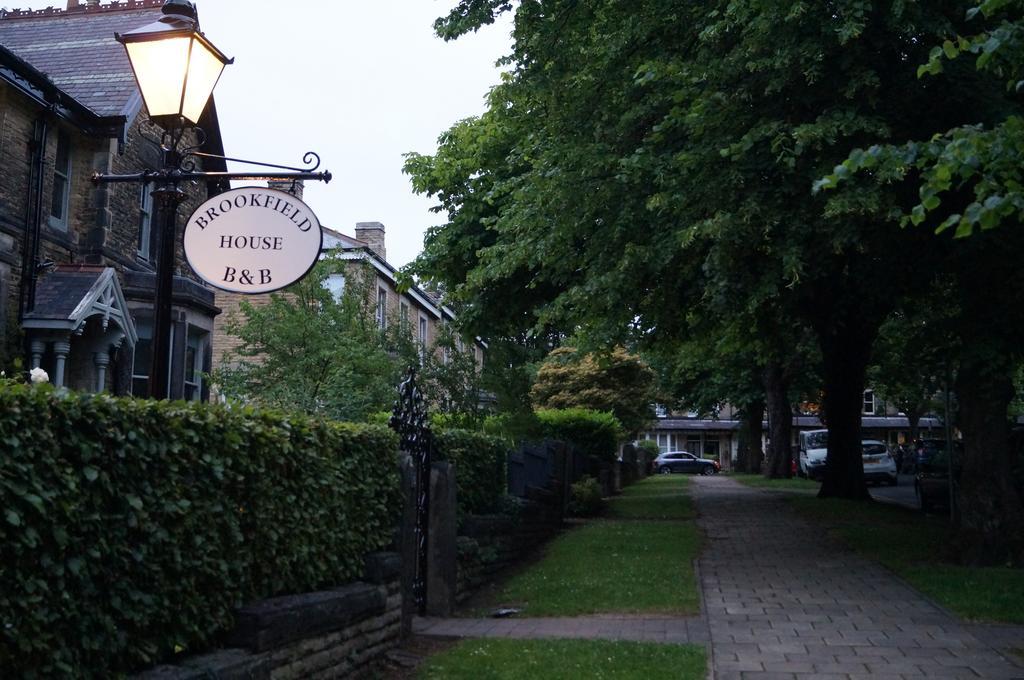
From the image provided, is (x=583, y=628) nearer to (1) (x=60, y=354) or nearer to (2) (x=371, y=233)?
(1) (x=60, y=354)

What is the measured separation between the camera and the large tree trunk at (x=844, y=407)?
23.2 metres

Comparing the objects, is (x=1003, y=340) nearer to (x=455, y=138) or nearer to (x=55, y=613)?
(x=55, y=613)

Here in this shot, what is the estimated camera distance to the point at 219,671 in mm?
5551

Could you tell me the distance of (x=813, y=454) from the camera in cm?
4150

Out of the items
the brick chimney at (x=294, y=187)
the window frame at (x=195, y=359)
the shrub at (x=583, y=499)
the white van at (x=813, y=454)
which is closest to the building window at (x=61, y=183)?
the window frame at (x=195, y=359)

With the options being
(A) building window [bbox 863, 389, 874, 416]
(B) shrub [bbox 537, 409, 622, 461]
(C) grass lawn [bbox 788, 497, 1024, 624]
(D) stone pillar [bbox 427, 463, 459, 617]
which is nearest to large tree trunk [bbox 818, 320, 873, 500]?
(C) grass lawn [bbox 788, 497, 1024, 624]

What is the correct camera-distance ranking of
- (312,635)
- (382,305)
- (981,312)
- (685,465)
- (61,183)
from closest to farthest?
(312,635) → (981,312) → (61,183) → (382,305) → (685,465)

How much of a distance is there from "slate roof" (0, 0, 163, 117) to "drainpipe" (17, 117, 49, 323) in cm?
160

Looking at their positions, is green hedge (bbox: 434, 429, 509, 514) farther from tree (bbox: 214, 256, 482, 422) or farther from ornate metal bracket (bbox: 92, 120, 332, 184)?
tree (bbox: 214, 256, 482, 422)

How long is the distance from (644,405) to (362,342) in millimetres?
21971

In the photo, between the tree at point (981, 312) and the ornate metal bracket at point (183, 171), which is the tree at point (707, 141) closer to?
the tree at point (981, 312)

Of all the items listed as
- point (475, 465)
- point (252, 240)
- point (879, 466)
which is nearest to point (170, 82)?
point (252, 240)

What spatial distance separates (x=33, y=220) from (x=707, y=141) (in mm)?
11353

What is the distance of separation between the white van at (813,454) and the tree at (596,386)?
273 inches
